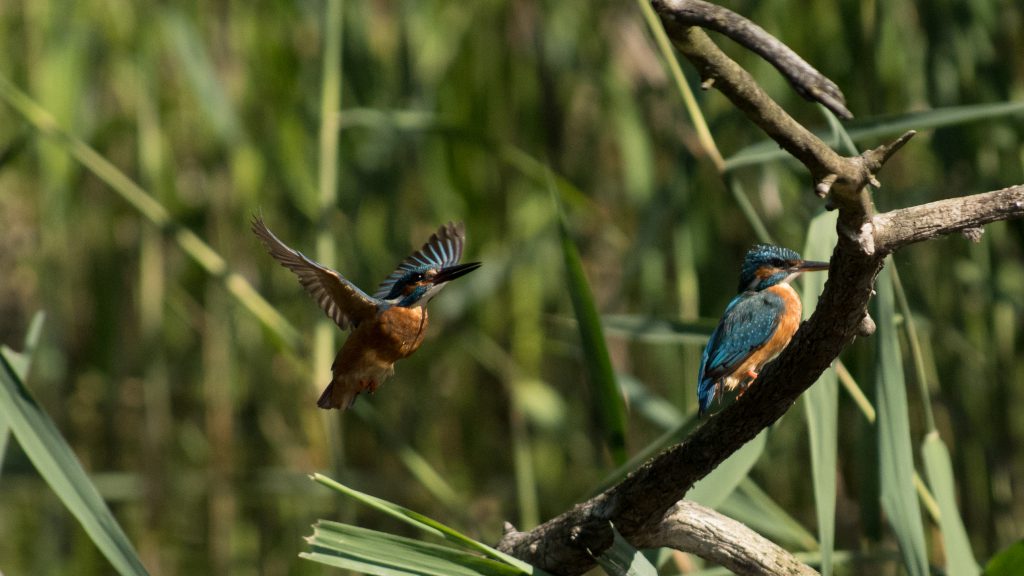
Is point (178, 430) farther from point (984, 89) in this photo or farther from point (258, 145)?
point (984, 89)

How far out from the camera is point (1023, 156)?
2.38 metres

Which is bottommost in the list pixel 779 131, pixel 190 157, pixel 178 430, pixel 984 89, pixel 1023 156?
pixel 779 131

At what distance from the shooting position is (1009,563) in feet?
4.78

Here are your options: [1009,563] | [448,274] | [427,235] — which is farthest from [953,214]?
[427,235]

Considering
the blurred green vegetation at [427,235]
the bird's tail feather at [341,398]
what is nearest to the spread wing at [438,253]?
the bird's tail feather at [341,398]

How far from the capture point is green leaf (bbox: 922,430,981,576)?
5.00 ft

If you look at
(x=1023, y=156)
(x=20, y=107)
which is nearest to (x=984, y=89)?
(x=1023, y=156)

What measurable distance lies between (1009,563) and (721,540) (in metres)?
0.41

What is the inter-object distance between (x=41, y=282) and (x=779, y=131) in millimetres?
2772

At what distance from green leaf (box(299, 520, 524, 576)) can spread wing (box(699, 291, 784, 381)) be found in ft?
1.00

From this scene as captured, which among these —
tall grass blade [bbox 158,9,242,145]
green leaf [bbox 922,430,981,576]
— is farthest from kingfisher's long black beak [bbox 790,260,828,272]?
tall grass blade [bbox 158,9,242,145]

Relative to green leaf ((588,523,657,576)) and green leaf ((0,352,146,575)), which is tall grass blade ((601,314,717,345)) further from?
green leaf ((0,352,146,575))

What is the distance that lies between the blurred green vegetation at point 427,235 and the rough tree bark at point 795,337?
81 cm

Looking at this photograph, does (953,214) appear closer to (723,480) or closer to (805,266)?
(805,266)
